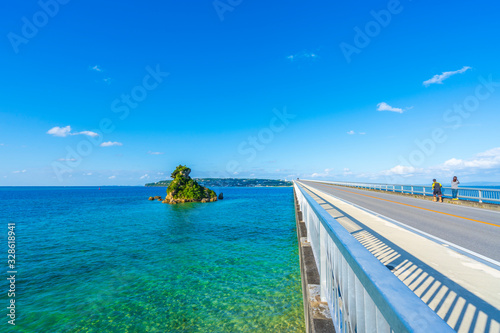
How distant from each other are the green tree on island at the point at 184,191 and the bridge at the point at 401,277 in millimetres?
51585

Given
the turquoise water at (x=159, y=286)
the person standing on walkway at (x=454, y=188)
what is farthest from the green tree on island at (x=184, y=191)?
the person standing on walkway at (x=454, y=188)

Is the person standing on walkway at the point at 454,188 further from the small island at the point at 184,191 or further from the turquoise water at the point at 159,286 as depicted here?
the small island at the point at 184,191

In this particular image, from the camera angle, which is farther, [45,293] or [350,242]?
[45,293]

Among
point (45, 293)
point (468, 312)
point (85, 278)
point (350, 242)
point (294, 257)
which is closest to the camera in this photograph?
point (350, 242)

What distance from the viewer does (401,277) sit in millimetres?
4512

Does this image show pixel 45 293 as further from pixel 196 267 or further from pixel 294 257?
pixel 294 257

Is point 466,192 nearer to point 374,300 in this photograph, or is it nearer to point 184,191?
point 374,300

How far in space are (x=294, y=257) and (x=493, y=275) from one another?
30.4 ft

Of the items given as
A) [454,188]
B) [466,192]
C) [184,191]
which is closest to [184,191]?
[184,191]

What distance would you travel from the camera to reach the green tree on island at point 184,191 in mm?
57219

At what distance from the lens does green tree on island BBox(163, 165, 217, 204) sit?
57219 millimetres

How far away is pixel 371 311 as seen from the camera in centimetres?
159

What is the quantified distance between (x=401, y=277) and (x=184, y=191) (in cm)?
5764

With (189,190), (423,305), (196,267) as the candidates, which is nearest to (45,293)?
(196,267)
